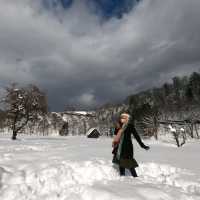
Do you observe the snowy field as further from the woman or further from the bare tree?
the bare tree

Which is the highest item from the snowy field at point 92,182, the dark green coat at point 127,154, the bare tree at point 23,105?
the bare tree at point 23,105

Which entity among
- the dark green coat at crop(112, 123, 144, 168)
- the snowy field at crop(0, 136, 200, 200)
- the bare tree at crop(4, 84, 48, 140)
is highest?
the bare tree at crop(4, 84, 48, 140)

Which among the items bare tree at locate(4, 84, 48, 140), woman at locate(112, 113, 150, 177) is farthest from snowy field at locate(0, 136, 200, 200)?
bare tree at locate(4, 84, 48, 140)

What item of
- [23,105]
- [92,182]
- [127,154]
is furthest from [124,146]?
[23,105]

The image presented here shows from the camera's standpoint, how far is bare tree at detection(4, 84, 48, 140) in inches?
1016

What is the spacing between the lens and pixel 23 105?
26.0 metres

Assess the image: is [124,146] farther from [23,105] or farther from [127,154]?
[23,105]

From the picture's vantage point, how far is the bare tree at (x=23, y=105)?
84.7 feet

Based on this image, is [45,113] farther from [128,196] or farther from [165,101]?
[165,101]

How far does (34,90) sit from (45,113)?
3.19 m

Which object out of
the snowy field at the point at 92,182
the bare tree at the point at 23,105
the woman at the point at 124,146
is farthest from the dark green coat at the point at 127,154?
the bare tree at the point at 23,105

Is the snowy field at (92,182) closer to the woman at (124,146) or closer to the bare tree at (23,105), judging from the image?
the woman at (124,146)

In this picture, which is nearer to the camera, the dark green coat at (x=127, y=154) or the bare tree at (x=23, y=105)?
the dark green coat at (x=127, y=154)

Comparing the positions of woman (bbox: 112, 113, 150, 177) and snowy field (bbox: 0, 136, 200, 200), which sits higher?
woman (bbox: 112, 113, 150, 177)
